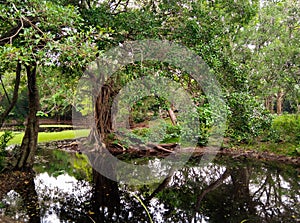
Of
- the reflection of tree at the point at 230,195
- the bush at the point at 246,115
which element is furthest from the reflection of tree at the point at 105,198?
the bush at the point at 246,115

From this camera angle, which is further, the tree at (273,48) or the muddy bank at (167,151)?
the tree at (273,48)

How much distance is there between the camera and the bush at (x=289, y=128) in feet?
27.9

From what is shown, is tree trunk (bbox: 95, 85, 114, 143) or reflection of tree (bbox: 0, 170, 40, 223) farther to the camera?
tree trunk (bbox: 95, 85, 114, 143)

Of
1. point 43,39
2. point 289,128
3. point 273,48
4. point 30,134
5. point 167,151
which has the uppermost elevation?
point 273,48

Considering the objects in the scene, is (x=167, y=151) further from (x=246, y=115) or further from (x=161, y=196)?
(x=246, y=115)

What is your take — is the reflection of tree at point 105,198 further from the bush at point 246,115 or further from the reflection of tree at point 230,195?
the bush at point 246,115

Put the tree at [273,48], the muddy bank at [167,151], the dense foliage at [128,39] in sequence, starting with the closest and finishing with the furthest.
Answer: the dense foliage at [128,39], the muddy bank at [167,151], the tree at [273,48]

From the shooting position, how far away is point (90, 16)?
482 centimetres

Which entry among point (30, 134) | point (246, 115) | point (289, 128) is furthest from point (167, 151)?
point (246, 115)

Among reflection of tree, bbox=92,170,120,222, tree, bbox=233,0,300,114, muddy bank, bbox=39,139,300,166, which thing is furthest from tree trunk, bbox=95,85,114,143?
tree, bbox=233,0,300,114

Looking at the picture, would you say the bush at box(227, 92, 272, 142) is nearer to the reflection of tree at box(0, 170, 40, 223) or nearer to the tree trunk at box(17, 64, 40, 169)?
the reflection of tree at box(0, 170, 40, 223)

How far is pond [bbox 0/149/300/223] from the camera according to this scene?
4152 mm

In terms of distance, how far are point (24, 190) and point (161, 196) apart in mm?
2844

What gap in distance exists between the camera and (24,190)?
5.30 metres
